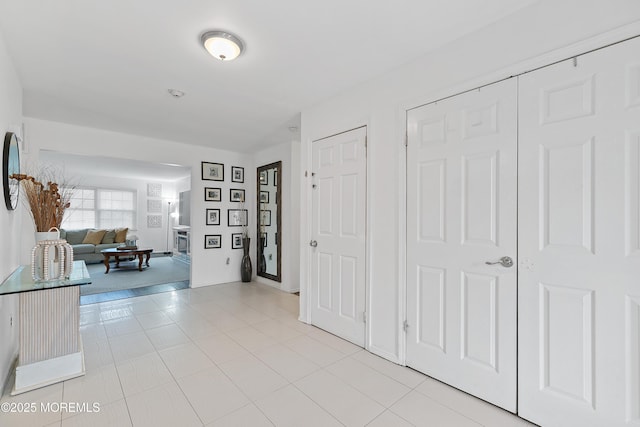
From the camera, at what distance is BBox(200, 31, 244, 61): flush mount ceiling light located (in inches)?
77.1

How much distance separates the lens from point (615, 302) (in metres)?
1.44

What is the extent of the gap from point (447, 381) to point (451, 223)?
3.79ft

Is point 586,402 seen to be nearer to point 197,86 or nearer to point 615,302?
point 615,302

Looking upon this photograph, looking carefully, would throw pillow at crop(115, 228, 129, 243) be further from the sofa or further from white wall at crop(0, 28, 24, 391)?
white wall at crop(0, 28, 24, 391)

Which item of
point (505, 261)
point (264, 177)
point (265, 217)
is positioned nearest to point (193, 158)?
point (264, 177)

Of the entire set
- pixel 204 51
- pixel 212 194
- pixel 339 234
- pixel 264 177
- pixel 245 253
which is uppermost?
pixel 204 51

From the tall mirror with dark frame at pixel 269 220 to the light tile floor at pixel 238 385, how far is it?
1.96 meters

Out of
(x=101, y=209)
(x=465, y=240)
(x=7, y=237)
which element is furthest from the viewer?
(x=101, y=209)

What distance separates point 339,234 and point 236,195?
10.6ft

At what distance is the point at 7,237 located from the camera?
7.33 feet

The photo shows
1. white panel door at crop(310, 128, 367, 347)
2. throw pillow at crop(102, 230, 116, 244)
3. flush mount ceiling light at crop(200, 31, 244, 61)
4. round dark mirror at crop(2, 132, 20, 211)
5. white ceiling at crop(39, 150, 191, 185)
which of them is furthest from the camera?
throw pillow at crop(102, 230, 116, 244)

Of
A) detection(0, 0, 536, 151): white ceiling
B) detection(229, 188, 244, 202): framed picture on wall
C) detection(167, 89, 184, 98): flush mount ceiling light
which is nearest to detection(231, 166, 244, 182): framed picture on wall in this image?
detection(229, 188, 244, 202): framed picture on wall

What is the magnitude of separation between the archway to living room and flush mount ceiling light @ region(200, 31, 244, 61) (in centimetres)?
369

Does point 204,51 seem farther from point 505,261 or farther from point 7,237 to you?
point 505,261
